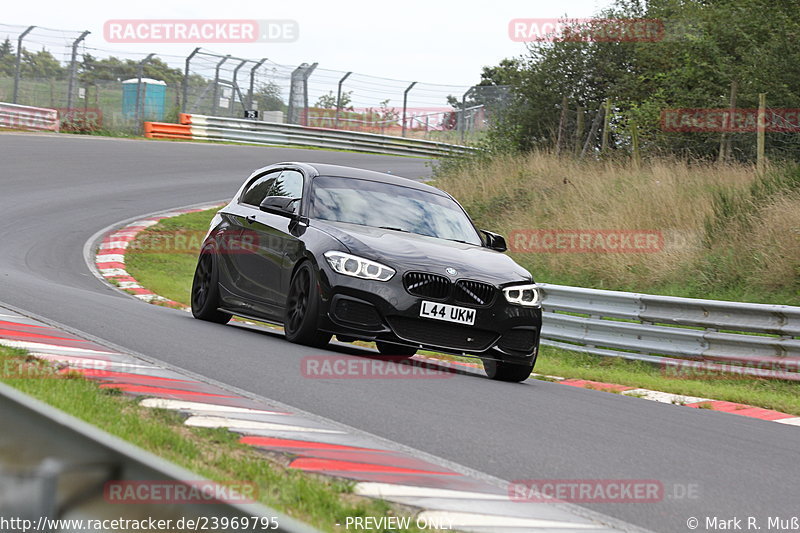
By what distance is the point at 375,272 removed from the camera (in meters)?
8.36

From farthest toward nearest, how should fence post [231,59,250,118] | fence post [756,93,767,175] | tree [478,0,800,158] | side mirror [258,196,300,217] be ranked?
fence post [231,59,250,118], tree [478,0,800,158], fence post [756,93,767,175], side mirror [258,196,300,217]

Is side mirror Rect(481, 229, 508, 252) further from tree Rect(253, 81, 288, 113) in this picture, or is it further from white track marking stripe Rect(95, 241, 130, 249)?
tree Rect(253, 81, 288, 113)

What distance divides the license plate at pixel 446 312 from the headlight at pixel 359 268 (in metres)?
0.37

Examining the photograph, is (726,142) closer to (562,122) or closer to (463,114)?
(562,122)

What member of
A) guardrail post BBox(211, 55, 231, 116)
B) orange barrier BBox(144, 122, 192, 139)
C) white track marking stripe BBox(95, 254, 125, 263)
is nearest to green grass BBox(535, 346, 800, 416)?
white track marking stripe BBox(95, 254, 125, 263)

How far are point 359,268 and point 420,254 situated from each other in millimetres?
529

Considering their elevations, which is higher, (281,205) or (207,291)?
(281,205)

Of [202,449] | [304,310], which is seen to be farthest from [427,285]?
[202,449]

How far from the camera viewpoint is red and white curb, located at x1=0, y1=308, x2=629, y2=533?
13.8 ft

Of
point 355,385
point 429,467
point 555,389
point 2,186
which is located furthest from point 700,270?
point 2,186

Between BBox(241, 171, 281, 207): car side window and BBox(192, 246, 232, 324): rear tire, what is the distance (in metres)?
0.64

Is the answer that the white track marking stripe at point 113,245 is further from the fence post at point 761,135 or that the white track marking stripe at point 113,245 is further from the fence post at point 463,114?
the fence post at point 463,114

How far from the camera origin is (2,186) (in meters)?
22.5

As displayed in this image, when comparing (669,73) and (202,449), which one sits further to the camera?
(669,73)
